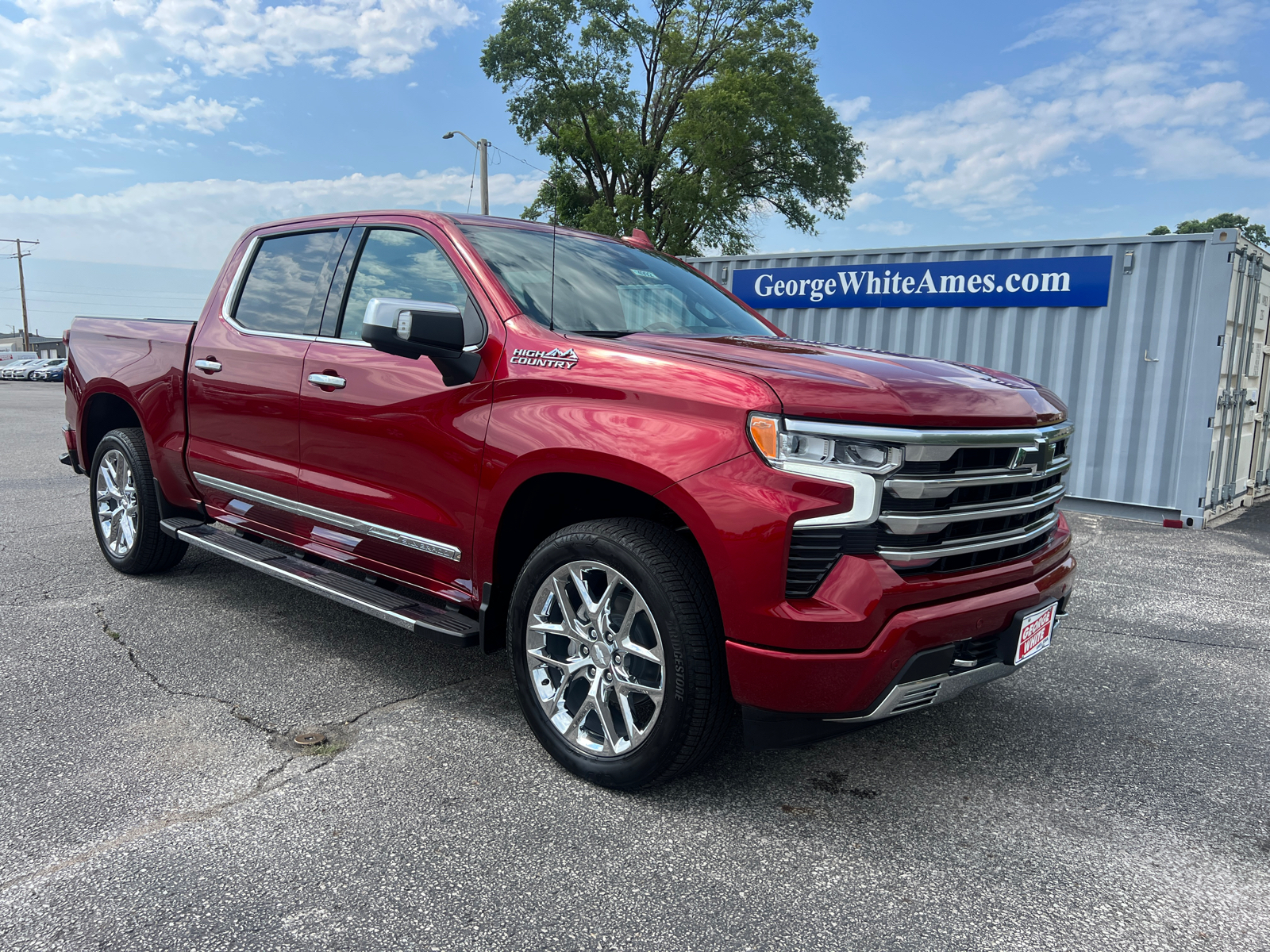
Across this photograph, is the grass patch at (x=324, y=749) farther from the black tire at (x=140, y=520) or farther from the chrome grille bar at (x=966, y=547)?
the black tire at (x=140, y=520)

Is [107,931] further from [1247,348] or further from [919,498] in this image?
[1247,348]

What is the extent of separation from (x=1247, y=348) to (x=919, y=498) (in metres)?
8.99

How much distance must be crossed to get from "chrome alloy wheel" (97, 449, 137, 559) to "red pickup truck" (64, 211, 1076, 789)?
3.48 feet

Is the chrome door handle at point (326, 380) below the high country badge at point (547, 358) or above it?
below

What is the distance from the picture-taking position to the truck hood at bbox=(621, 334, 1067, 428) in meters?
2.46

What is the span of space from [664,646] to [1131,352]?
8232 millimetres

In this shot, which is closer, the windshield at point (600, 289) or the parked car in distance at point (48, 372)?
the windshield at point (600, 289)

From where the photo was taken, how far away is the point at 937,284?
10.0 metres

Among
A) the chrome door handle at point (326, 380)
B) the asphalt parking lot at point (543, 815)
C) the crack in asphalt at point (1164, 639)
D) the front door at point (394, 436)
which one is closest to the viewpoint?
the asphalt parking lot at point (543, 815)

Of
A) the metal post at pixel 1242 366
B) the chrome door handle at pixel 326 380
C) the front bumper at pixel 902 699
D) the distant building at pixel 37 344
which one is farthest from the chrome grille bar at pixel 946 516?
the distant building at pixel 37 344

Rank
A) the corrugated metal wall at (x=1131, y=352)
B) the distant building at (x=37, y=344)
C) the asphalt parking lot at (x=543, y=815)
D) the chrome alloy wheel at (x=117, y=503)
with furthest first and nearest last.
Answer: the distant building at (x=37, y=344)
the corrugated metal wall at (x=1131, y=352)
the chrome alloy wheel at (x=117, y=503)
the asphalt parking lot at (x=543, y=815)

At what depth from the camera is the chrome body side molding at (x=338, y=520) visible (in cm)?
331

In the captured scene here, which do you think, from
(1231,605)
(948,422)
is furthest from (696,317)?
A: (1231,605)

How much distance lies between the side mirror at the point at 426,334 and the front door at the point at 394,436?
76mm
